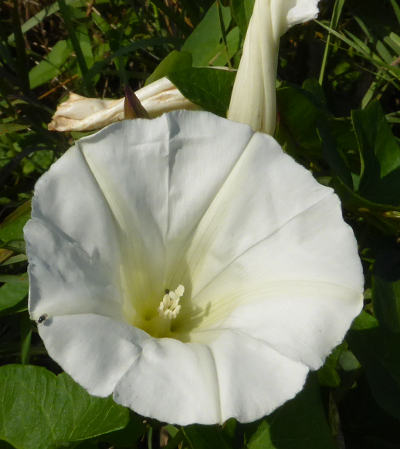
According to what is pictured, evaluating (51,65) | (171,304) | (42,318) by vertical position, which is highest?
(42,318)

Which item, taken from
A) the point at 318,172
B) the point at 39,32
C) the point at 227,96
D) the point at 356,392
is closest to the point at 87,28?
the point at 39,32

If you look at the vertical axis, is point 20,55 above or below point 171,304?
above

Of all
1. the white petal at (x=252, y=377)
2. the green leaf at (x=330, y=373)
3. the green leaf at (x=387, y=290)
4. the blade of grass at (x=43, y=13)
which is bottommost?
the green leaf at (x=330, y=373)

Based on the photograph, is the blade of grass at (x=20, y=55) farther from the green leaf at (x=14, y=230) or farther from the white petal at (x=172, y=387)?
the white petal at (x=172, y=387)

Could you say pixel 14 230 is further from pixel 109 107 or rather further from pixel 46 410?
pixel 46 410

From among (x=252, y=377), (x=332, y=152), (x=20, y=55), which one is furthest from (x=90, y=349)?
(x=20, y=55)

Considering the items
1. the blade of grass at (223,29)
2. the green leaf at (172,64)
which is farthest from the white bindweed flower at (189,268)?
the blade of grass at (223,29)

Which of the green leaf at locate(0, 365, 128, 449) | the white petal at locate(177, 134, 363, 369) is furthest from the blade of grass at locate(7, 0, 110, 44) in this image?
the green leaf at locate(0, 365, 128, 449)
